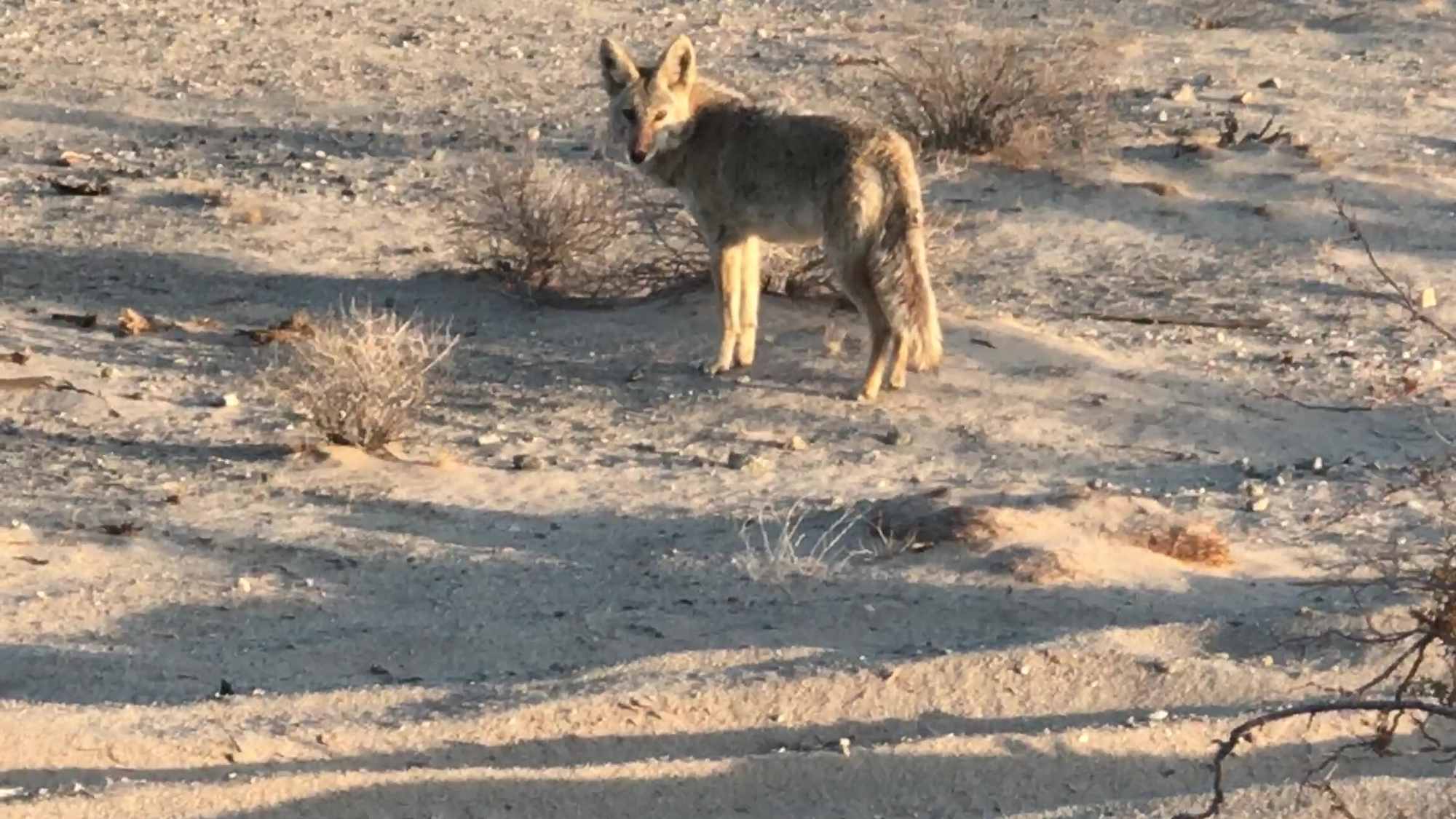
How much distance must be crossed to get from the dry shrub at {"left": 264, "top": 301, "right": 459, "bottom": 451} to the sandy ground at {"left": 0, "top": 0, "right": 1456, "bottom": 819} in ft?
0.48

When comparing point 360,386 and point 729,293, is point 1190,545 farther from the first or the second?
point 360,386

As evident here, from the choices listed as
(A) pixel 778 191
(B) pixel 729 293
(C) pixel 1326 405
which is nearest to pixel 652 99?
(A) pixel 778 191

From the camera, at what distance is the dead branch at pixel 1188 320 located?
35.1ft

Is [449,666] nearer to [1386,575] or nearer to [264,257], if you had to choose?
[1386,575]

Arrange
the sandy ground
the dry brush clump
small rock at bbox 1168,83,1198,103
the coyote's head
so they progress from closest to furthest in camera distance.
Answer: the dry brush clump
the sandy ground
the coyote's head
small rock at bbox 1168,83,1198,103

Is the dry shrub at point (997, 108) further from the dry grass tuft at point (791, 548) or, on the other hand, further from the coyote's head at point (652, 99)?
the dry grass tuft at point (791, 548)

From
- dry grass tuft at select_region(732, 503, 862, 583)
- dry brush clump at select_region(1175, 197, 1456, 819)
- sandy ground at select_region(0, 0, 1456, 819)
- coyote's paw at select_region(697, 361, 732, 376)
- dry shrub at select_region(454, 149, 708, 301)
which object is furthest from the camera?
dry shrub at select_region(454, 149, 708, 301)

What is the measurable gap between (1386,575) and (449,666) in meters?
2.97

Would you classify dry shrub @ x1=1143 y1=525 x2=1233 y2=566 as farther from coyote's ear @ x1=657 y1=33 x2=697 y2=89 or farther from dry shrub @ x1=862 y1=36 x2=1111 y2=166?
dry shrub @ x1=862 y1=36 x2=1111 y2=166

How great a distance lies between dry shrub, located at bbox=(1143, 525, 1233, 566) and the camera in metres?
7.74

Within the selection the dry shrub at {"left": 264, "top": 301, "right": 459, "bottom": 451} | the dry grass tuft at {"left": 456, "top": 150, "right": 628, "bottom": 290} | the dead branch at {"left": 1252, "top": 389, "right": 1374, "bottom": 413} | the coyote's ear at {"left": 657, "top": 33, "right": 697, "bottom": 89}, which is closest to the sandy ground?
the dead branch at {"left": 1252, "top": 389, "right": 1374, "bottom": 413}

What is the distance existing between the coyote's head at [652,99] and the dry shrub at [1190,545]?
3.27 m

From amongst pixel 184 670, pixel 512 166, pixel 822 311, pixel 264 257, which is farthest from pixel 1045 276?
pixel 184 670

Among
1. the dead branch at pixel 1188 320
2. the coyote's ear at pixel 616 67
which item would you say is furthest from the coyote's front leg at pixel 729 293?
the dead branch at pixel 1188 320
